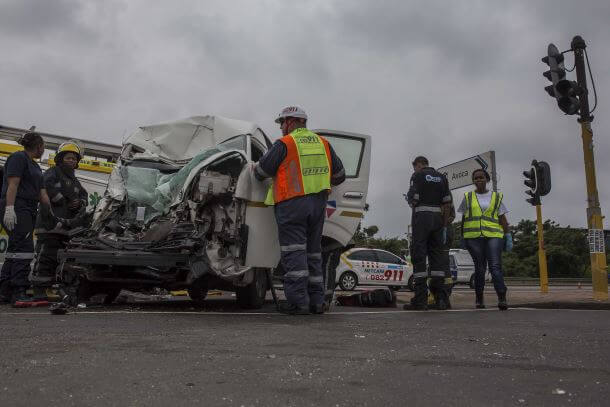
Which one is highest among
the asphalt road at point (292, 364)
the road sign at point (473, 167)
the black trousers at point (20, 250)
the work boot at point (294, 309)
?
the road sign at point (473, 167)

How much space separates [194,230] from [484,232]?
3838 millimetres

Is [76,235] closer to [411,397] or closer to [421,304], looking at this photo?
[421,304]

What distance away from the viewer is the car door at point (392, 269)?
737 inches

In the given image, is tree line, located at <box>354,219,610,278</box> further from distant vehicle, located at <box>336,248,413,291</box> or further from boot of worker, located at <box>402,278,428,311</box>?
boot of worker, located at <box>402,278,428,311</box>

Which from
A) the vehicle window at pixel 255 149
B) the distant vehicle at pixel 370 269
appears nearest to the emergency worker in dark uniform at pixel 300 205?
the vehicle window at pixel 255 149

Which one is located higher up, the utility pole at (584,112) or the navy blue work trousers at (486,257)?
the utility pole at (584,112)

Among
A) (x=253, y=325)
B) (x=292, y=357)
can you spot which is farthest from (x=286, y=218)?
(x=292, y=357)

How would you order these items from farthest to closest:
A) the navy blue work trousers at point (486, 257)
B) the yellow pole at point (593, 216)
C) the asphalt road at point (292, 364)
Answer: the yellow pole at point (593, 216), the navy blue work trousers at point (486, 257), the asphalt road at point (292, 364)

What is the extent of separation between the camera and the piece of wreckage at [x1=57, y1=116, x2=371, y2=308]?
5.59 m

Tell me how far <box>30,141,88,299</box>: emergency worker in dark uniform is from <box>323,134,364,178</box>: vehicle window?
289 cm

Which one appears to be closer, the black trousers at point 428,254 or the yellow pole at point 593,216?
the black trousers at point 428,254

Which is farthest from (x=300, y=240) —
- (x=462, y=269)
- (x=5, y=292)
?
(x=462, y=269)

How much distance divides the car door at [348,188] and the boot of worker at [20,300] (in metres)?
3.17

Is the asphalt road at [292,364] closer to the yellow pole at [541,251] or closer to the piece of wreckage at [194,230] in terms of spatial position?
the piece of wreckage at [194,230]
